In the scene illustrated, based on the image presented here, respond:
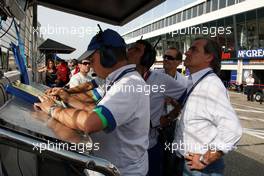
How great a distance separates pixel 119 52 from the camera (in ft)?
6.54

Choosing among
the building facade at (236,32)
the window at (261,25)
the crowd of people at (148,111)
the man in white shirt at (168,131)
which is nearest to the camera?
the crowd of people at (148,111)

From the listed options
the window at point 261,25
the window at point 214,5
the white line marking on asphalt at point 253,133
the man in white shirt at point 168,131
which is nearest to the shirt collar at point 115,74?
the man in white shirt at point 168,131

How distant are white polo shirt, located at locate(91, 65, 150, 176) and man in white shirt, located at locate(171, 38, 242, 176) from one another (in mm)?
511

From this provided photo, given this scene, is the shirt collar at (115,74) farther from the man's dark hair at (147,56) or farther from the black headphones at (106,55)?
the man's dark hair at (147,56)

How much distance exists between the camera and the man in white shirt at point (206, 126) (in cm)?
237

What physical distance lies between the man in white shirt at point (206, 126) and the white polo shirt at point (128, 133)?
1.68 feet

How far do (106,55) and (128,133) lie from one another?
0.45 meters

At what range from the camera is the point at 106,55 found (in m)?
1.94

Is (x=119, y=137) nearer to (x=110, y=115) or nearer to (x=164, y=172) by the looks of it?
(x=110, y=115)

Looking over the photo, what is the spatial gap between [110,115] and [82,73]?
16.5 feet

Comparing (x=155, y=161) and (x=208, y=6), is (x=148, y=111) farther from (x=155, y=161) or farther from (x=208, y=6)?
(x=208, y=6)

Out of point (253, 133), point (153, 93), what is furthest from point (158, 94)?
point (253, 133)

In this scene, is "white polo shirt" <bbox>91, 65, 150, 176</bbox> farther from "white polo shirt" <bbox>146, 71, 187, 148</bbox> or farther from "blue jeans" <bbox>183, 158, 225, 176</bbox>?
"white polo shirt" <bbox>146, 71, 187, 148</bbox>

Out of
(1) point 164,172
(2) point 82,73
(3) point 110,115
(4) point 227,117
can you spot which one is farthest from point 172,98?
(2) point 82,73
